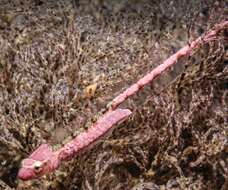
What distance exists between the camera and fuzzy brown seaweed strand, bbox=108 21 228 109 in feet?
6.42

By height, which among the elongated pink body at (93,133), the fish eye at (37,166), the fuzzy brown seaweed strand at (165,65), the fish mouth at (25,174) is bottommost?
the fish mouth at (25,174)

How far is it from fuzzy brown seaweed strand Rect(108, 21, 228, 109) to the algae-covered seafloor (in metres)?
0.04

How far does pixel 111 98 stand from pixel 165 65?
1.34ft

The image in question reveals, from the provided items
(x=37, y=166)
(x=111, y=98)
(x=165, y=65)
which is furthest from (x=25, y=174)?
(x=165, y=65)

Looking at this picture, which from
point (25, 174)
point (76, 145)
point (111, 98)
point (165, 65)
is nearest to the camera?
point (25, 174)

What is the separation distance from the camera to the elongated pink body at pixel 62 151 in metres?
1.59

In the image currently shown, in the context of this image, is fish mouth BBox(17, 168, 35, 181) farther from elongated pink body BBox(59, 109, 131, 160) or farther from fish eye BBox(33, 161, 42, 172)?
elongated pink body BBox(59, 109, 131, 160)

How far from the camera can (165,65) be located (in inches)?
86.8

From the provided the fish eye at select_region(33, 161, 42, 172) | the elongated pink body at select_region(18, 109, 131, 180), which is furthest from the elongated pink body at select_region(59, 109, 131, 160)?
the fish eye at select_region(33, 161, 42, 172)

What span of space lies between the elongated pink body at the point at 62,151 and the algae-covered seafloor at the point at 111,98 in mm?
41

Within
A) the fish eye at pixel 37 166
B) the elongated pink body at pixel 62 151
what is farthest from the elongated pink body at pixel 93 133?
the fish eye at pixel 37 166

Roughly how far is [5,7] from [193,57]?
4.53 feet

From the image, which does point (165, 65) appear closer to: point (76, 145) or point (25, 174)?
point (76, 145)

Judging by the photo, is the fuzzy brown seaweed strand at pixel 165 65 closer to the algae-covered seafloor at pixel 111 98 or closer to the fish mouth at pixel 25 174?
the algae-covered seafloor at pixel 111 98
